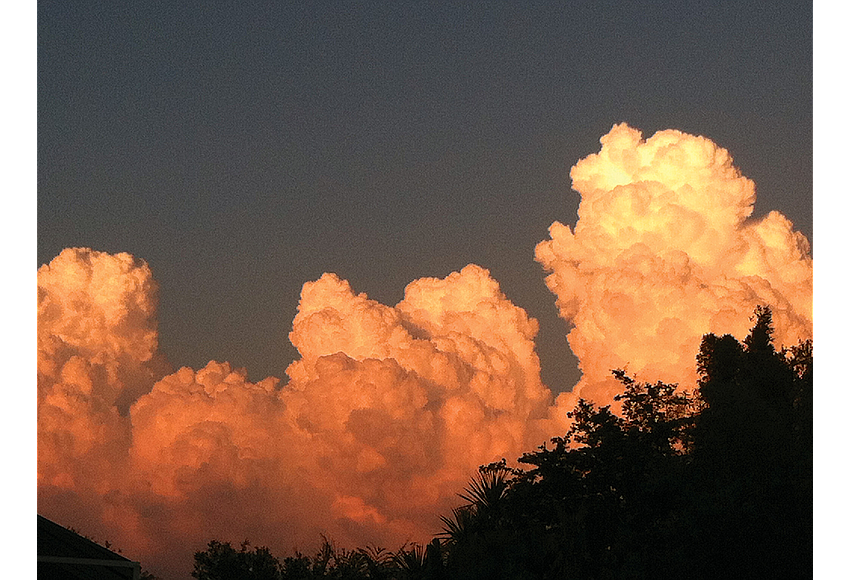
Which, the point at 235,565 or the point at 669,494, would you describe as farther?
the point at 235,565

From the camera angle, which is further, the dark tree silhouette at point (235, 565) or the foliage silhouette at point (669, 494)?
the dark tree silhouette at point (235, 565)

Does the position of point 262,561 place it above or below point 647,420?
below

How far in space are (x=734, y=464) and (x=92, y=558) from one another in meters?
22.3

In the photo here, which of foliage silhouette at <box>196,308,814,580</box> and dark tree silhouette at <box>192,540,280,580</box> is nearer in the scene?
foliage silhouette at <box>196,308,814,580</box>
